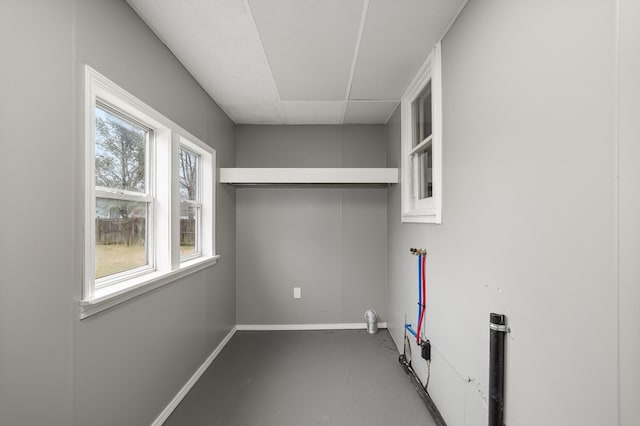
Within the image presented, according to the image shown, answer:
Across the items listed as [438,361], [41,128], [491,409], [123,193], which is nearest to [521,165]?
[491,409]

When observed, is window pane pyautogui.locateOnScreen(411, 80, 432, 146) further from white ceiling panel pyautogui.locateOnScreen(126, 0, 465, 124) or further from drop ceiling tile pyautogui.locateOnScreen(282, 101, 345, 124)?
drop ceiling tile pyautogui.locateOnScreen(282, 101, 345, 124)

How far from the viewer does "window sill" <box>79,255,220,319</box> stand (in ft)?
4.06

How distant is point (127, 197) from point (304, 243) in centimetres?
205

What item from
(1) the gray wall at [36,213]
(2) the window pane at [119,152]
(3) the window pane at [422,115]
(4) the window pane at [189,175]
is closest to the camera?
(1) the gray wall at [36,213]

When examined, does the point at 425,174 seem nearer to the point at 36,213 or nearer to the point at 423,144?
the point at 423,144

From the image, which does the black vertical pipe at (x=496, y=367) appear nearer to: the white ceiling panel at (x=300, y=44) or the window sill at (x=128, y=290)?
the white ceiling panel at (x=300, y=44)

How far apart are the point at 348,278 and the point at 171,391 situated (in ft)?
6.82

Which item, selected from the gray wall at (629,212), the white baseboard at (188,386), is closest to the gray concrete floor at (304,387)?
the white baseboard at (188,386)

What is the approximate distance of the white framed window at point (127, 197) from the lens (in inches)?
49.8

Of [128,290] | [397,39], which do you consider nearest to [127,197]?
[128,290]

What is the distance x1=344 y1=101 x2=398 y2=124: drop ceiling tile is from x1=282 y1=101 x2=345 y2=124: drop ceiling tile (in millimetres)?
104

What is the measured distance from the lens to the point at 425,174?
2.30 meters

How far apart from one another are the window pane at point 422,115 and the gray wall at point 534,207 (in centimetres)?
45

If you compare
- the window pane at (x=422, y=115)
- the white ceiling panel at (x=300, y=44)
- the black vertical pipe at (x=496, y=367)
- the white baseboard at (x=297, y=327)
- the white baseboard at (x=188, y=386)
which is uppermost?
the white ceiling panel at (x=300, y=44)
